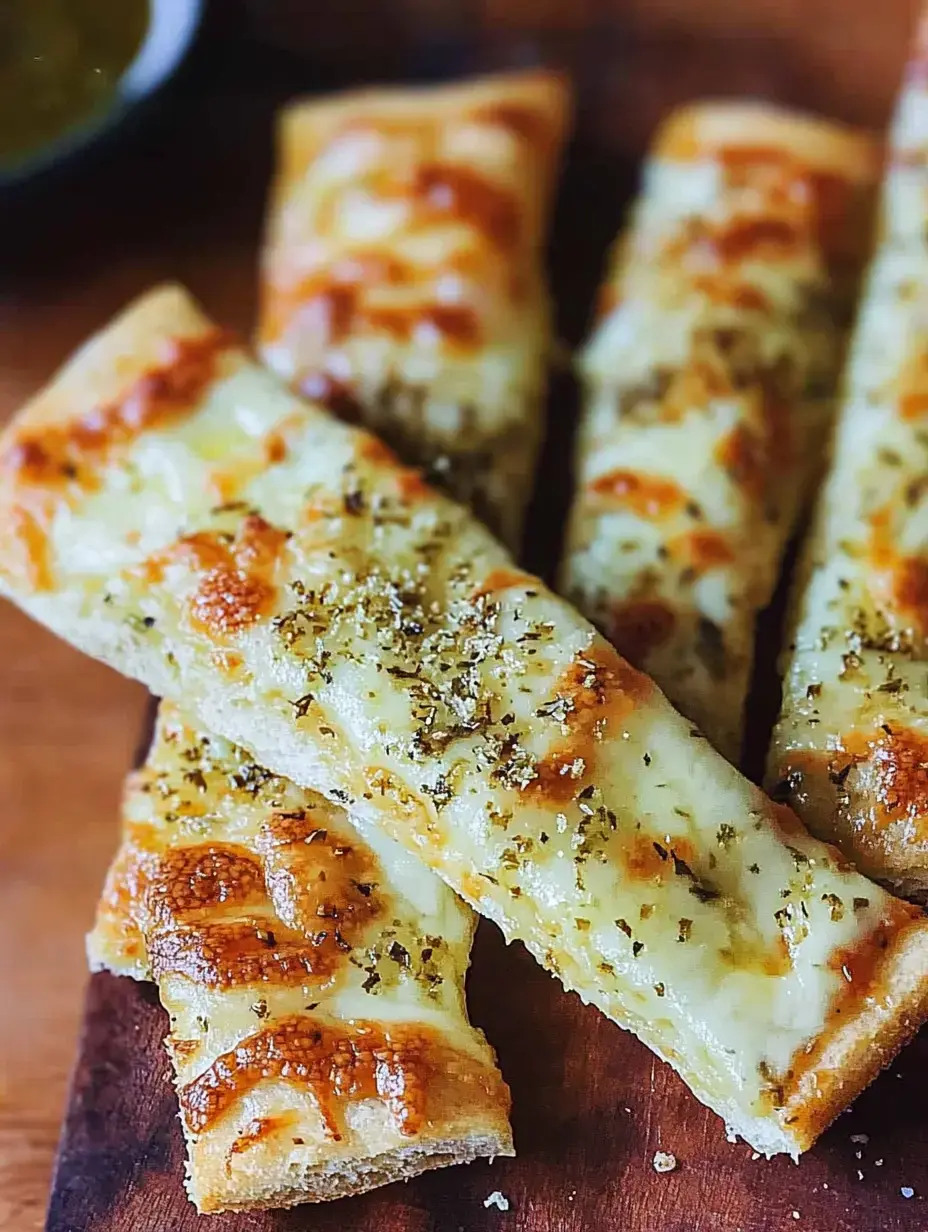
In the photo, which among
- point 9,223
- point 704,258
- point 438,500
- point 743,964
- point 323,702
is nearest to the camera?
point 743,964

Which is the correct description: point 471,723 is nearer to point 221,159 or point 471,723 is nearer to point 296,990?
Answer: point 296,990

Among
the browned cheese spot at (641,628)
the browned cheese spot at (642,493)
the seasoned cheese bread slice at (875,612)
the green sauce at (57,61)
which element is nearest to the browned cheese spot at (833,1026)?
the seasoned cheese bread slice at (875,612)

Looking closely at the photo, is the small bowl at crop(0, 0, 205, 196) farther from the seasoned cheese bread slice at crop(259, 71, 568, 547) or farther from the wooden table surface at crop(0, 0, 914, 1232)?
the seasoned cheese bread slice at crop(259, 71, 568, 547)

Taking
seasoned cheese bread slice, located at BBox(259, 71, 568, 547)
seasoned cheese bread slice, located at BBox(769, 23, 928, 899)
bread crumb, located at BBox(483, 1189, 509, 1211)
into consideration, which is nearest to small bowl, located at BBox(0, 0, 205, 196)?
seasoned cheese bread slice, located at BBox(259, 71, 568, 547)

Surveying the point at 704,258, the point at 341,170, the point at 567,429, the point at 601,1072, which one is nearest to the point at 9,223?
the point at 341,170

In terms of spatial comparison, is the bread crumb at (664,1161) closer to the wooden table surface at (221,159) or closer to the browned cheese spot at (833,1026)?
the browned cheese spot at (833,1026)

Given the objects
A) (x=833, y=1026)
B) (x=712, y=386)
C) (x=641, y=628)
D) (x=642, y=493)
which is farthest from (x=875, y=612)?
(x=833, y=1026)

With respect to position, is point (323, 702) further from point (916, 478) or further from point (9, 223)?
point (9, 223)
